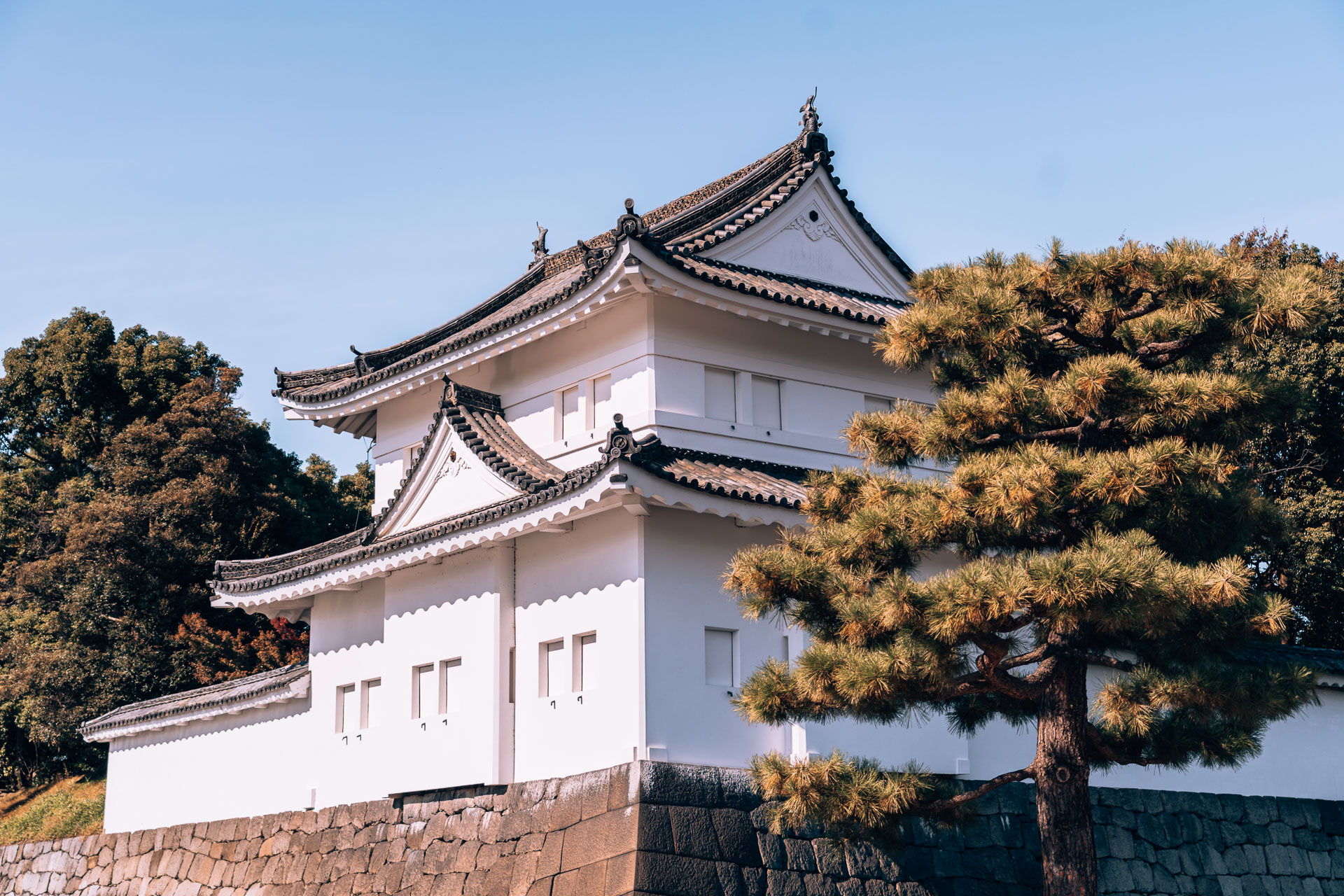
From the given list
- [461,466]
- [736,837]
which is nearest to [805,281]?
[461,466]

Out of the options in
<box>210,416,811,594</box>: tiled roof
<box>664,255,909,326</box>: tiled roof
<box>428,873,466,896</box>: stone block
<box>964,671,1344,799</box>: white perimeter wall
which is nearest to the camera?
<box>210,416,811,594</box>: tiled roof

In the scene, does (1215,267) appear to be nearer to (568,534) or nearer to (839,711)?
(839,711)

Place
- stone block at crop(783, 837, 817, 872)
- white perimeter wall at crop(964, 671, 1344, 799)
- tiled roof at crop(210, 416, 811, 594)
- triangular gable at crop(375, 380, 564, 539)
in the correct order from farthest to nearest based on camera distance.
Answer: white perimeter wall at crop(964, 671, 1344, 799)
triangular gable at crop(375, 380, 564, 539)
stone block at crop(783, 837, 817, 872)
tiled roof at crop(210, 416, 811, 594)

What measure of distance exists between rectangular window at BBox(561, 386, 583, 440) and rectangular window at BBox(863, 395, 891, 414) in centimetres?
356

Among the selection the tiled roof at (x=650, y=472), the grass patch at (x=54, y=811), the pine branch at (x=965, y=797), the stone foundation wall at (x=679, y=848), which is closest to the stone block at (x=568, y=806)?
the stone foundation wall at (x=679, y=848)

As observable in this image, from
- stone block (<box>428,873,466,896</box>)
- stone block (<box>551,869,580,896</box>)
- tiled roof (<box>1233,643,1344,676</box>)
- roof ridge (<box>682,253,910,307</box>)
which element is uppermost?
roof ridge (<box>682,253,910,307</box>)

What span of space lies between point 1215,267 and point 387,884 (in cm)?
1073

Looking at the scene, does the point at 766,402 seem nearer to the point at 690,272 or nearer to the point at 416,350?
the point at 690,272

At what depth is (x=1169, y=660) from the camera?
33.2 feet

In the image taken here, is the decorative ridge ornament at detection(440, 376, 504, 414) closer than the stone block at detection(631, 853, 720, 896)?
No

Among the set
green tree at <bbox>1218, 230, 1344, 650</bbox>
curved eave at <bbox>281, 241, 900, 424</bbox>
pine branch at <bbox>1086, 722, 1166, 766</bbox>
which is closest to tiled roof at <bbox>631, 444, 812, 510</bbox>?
curved eave at <bbox>281, 241, 900, 424</bbox>

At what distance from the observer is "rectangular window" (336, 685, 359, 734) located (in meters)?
16.4

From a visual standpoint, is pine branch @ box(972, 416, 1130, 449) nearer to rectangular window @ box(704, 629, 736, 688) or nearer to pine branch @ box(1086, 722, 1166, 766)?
pine branch @ box(1086, 722, 1166, 766)

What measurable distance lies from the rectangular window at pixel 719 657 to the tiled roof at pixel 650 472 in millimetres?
1523
